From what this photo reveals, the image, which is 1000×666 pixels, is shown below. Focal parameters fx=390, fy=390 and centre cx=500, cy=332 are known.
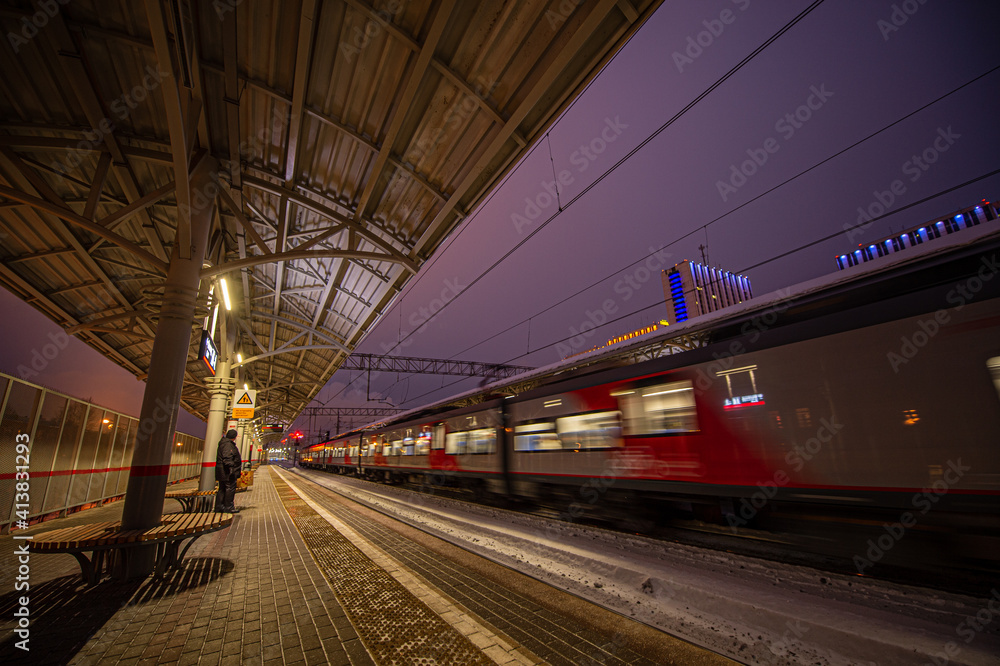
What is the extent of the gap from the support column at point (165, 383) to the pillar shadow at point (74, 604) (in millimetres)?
385

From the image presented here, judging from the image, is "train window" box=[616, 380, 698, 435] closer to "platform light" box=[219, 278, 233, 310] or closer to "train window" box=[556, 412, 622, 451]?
"train window" box=[556, 412, 622, 451]

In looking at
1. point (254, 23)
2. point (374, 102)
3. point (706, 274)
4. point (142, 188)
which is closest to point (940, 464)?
point (374, 102)

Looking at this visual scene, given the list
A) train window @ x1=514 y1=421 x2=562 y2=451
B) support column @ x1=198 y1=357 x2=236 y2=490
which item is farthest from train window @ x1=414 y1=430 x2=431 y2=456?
support column @ x1=198 y1=357 x2=236 y2=490

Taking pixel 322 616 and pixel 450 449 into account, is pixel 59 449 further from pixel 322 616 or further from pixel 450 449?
pixel 450 449

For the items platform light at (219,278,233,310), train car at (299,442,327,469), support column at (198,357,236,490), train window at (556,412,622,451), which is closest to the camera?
train window at (556,412,622,451)

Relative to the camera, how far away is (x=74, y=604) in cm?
345

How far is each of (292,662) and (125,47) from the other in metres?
6.98

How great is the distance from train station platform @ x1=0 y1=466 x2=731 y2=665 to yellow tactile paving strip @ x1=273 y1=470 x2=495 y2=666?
0.04 ft

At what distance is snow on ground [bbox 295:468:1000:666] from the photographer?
267 centimetres

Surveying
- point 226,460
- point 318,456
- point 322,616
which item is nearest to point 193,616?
point 322,616

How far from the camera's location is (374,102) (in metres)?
5.70

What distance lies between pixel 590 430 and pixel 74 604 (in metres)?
7.12

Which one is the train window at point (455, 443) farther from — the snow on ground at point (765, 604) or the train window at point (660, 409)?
the snow on ground at point (765, 604)

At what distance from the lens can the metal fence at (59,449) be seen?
20.8ft
